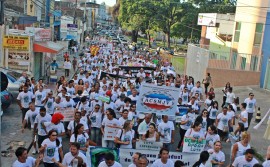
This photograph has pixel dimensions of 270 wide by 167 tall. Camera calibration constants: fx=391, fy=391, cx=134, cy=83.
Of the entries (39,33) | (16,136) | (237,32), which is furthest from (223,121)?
(237,32)

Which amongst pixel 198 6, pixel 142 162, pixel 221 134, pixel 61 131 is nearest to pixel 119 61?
pixel 221 134

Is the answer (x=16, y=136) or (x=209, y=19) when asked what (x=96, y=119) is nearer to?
(x=16, y=136)

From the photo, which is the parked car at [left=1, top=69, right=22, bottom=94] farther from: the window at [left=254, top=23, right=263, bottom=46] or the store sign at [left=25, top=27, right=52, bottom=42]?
the window at [left=254, top=23, right=263, bottom=46]

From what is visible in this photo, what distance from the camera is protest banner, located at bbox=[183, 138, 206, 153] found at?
31.1 feet

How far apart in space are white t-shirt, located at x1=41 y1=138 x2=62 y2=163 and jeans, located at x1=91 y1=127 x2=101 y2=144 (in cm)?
303

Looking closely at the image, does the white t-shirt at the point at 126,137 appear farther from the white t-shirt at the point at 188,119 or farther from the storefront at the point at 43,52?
the storefront at the point at 43,52

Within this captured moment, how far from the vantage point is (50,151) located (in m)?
7.86

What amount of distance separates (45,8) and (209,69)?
873 inches

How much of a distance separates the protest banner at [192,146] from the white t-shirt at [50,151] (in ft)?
10.5

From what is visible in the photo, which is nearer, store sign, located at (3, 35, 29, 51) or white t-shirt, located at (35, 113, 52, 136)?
white t-shirt, located at (35, 113, 52, 136)

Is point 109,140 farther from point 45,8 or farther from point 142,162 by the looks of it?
point 45,8

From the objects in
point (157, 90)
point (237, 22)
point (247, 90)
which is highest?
point (237, 22)

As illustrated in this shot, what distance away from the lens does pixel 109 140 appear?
10000 mm

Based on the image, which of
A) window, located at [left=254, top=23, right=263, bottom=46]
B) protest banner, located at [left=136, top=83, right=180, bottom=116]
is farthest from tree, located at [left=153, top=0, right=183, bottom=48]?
protest banner, located at [left=136, top=83, right=180, bottom=116]
